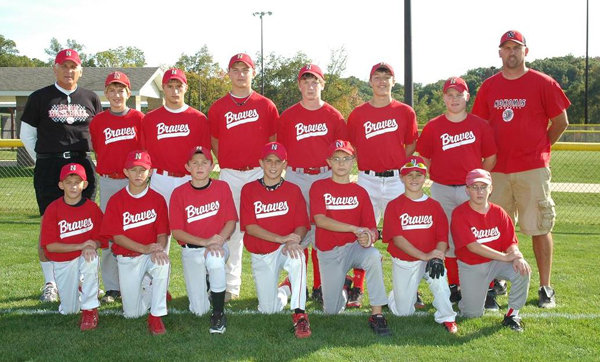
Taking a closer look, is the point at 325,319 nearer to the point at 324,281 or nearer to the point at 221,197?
the point at 324,281

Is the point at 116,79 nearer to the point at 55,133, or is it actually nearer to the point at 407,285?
the point at 55,133

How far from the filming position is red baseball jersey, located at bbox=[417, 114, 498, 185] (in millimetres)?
4758

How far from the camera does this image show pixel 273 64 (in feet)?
140

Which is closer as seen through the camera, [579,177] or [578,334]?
[578,334]

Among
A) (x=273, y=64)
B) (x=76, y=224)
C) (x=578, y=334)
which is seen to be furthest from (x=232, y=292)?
(x=273, y=64)

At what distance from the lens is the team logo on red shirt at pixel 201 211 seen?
4.50 meters

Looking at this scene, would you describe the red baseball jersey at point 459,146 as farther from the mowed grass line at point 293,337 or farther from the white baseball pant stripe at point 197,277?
the white baseball pant stripe at point 197,277

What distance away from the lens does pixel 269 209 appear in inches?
180

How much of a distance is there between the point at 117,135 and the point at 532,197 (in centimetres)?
388

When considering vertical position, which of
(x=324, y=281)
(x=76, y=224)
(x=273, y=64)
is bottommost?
(x=324, y=281)

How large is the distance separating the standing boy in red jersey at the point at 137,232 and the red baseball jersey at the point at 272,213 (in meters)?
0.72

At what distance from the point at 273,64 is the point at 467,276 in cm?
3966

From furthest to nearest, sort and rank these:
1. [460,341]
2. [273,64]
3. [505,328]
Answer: [273,64]
[505,328]
[460,341]

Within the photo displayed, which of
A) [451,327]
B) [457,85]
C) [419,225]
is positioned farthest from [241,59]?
[451,327]
